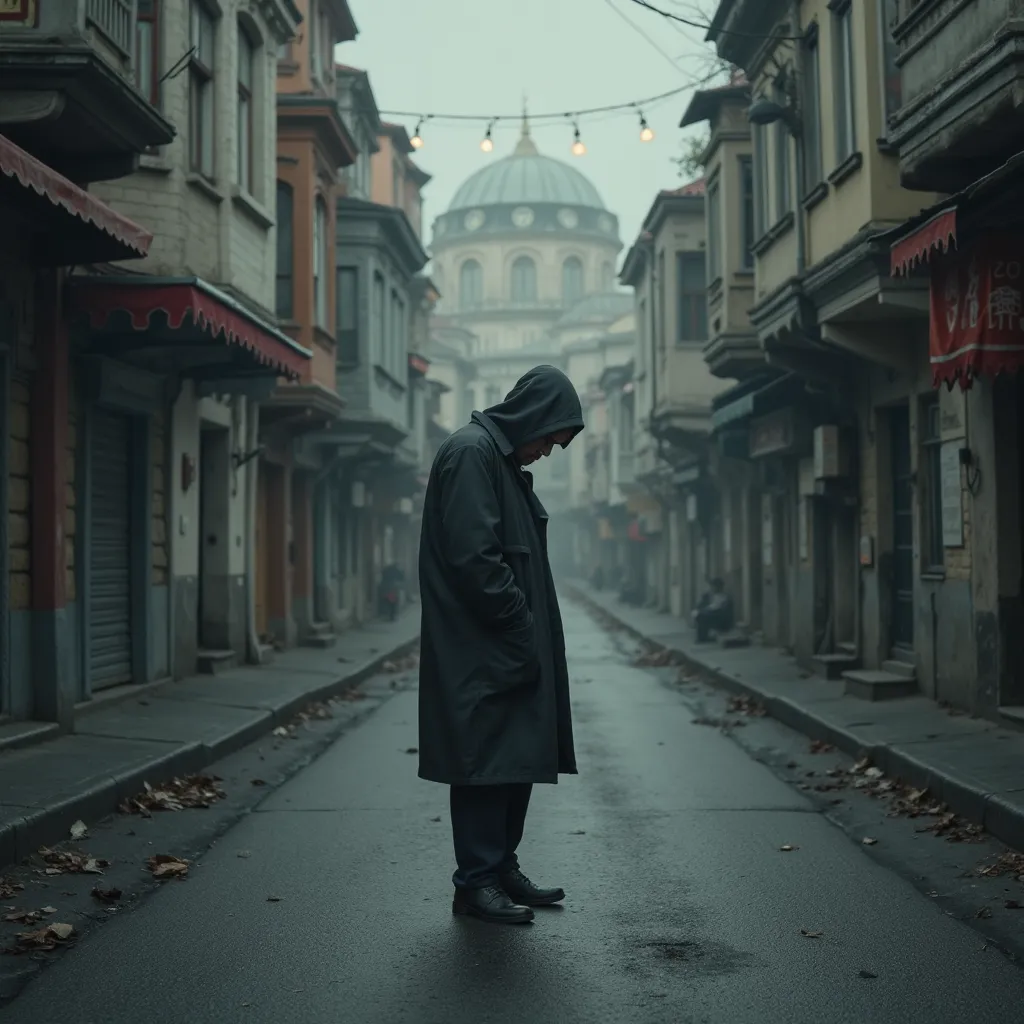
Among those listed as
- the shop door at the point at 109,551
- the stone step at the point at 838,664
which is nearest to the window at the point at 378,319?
the stone step at the point at 838,664

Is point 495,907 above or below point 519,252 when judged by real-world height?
below

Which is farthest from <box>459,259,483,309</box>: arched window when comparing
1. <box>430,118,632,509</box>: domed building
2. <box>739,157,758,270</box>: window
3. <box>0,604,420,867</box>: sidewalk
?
<box>0,604,420,867</box>: sidewalk

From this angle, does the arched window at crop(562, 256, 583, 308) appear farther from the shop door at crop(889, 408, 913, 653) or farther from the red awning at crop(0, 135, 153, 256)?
the red awning at crop(0, 135, 153, 256)

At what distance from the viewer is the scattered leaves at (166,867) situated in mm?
7379

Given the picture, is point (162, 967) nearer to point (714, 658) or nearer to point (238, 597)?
point (238, 597)

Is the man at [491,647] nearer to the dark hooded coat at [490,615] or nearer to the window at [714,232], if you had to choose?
the dark hooded coat at [490,615]

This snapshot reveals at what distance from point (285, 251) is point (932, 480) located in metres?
11.5

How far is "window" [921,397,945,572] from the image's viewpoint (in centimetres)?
1494

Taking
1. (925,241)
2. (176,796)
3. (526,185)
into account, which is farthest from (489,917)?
(526,185)

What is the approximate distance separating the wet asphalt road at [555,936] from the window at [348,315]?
1993 centimetres

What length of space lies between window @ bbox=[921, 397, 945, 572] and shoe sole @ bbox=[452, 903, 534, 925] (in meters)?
9.55

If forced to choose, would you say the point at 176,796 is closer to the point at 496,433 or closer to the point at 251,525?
the point at 496,433

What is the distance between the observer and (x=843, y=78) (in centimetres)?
1587

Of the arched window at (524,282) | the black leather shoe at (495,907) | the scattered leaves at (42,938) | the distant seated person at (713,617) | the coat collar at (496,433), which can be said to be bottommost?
the scattered leaves at (42,938)
